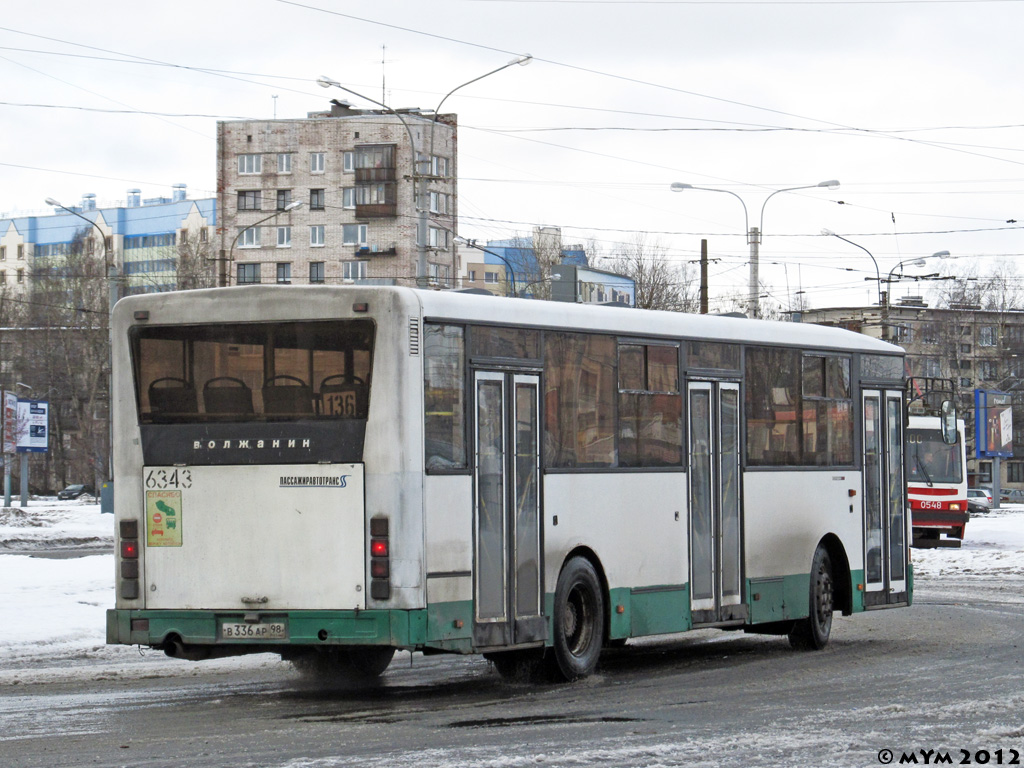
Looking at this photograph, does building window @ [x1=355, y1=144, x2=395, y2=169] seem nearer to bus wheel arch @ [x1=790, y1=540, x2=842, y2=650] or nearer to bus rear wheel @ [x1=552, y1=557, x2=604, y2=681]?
bus wheel arch @ [x1=790, y1=540, x2=842, y2=650]

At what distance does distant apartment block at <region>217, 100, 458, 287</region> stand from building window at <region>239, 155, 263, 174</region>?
0.06m

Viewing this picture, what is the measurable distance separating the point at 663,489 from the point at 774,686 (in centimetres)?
214

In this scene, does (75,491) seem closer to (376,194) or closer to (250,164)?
(250,164)

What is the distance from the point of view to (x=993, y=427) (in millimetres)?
56844

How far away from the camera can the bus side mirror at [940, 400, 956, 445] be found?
19.1m

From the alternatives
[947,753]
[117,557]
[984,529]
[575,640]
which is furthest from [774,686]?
[984,529]

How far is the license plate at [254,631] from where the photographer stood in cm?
1102

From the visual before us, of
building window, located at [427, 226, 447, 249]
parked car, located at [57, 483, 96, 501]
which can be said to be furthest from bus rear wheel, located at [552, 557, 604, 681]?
building window, located at [427, 226, 447, 249]

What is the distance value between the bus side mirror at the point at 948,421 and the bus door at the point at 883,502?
83.1 inches

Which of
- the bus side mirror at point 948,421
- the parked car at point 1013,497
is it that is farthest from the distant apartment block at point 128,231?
the bus side mirror at point 948,421

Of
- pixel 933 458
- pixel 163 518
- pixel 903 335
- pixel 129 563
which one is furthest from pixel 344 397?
pixel 903 335

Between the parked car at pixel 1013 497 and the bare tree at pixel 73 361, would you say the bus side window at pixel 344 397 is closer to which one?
the bare tree at pixel 73 361

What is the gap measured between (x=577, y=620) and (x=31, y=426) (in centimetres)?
4705

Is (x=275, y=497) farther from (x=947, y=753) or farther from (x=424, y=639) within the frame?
(x=947, y=753)
